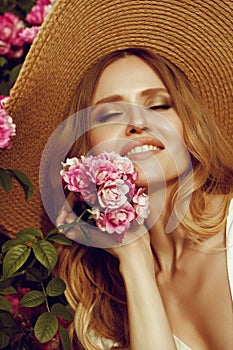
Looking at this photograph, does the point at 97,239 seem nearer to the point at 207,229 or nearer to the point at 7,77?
the point at 207,229

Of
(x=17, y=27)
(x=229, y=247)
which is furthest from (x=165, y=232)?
(x=17, y=27)

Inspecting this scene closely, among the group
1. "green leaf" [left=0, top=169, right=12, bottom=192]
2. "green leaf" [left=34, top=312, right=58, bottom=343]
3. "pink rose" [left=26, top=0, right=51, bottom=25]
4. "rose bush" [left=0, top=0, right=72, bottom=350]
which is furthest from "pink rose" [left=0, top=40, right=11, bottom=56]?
"green leaf" [left=34, top=312, right=58, bottom=343]

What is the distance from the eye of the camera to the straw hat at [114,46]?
2506 millimetres

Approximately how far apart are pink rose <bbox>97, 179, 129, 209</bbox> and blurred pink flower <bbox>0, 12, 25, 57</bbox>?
167 cm

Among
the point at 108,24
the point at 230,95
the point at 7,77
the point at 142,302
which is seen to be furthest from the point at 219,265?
the point at 7,77

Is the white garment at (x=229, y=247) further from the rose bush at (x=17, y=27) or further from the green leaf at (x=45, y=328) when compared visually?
the rose bush at (x=17, y=27)

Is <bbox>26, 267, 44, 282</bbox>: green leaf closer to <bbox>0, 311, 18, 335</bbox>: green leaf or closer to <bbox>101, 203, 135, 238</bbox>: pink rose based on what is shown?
<bbox>0, 311, 18, 335</bbox>: green leaf

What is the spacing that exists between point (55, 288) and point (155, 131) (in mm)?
571

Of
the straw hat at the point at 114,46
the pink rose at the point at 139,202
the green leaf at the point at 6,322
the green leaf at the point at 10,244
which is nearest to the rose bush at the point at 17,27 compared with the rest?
the straw hat at the point at 114,46

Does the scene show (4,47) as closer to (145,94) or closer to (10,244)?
(145,94)

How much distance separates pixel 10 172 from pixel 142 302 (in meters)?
0.59

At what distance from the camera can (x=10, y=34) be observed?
140 inches

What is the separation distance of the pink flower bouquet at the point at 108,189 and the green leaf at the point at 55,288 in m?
0.28

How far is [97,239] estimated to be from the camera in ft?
7.82
